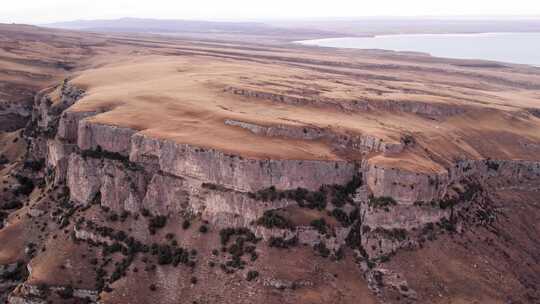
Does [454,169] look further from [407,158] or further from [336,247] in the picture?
[336,247]

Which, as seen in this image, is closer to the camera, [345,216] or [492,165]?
[345,216]

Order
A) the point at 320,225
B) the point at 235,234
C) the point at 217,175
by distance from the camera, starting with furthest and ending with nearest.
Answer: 1. the point at 217,175
2. the point at 235,234
3. the point at 320,225

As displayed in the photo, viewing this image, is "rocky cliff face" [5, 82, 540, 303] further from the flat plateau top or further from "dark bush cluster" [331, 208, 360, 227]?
the flat plateau top

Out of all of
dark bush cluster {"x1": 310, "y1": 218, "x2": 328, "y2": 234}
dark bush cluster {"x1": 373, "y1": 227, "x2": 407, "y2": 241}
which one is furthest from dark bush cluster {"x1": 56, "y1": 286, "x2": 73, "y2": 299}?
dark bush cluster {"x1": 373, "y1": 227, "x2": 407, "y2": 241}

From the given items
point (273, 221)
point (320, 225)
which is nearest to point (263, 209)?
point (273, 221)

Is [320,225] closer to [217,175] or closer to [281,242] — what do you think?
[281,242]

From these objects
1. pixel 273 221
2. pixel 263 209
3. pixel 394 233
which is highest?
pixel 263 209
